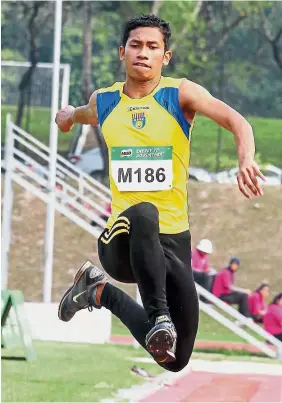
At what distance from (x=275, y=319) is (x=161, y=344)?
10.8m

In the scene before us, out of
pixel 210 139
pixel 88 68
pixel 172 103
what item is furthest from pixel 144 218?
pixel 88 68

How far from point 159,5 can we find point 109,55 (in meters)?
2.13

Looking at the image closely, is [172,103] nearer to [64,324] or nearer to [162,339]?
[162,339]

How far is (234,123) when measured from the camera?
22.3 feet

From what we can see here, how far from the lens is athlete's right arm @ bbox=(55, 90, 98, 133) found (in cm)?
750

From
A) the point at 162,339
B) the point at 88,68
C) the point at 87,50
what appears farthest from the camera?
the point at 87,50

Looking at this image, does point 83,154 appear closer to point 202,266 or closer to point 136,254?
point 202,266

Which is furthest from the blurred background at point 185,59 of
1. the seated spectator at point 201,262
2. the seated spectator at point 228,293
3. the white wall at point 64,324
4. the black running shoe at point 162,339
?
the black running shoe at point 162,339

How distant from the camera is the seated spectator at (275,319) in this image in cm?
1745

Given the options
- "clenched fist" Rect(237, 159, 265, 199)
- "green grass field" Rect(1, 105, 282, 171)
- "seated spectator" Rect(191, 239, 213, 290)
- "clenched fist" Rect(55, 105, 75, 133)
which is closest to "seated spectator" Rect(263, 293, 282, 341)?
"seated spectator" Rect(191, 239, 213, 290)

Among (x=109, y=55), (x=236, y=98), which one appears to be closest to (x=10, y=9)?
(x=109, y=55)

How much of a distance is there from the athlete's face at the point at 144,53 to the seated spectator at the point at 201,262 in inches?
455

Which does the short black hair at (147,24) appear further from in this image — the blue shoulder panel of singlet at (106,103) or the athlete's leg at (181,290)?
the athlete's leg at (181,290)

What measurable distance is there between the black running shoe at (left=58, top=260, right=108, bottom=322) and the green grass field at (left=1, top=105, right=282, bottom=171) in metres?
16.2
